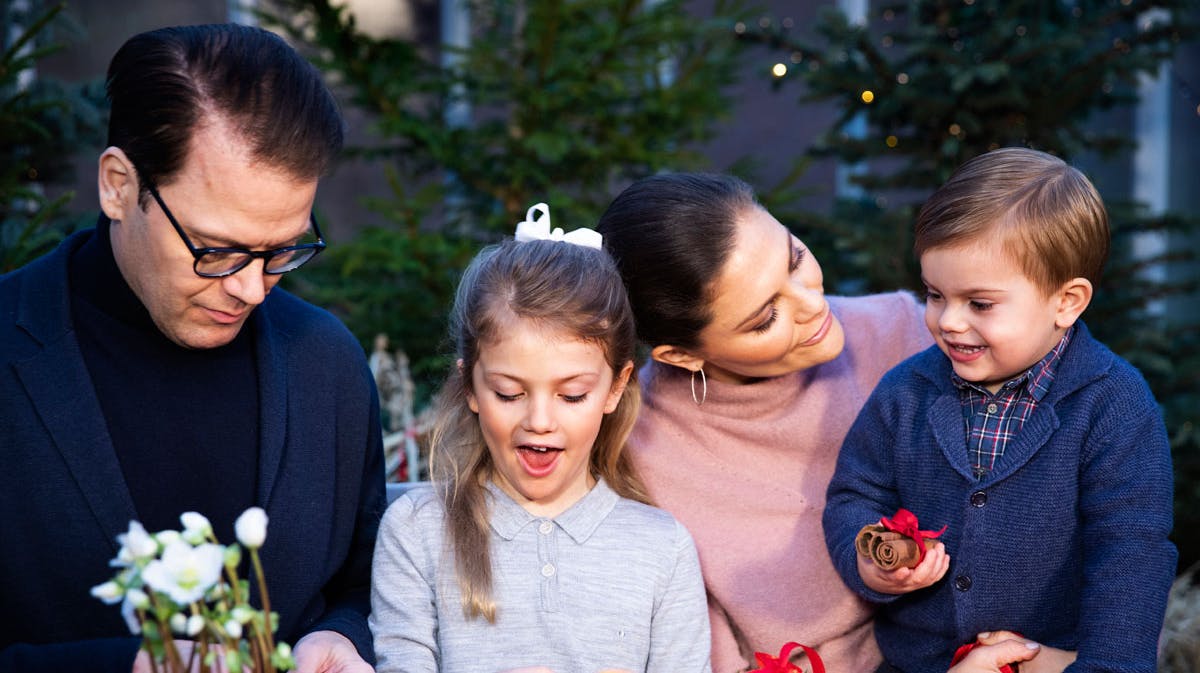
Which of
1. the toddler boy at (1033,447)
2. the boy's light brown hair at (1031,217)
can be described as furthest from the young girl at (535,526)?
the boy's light brown hair at (1031,217)

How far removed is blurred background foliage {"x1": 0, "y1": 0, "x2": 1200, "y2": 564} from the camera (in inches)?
180

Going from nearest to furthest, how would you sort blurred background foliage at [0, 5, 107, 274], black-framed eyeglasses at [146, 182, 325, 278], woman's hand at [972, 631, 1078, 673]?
black-framed eyeglasses at [146, 182, 325, 278] → woman's hand at [972, 631, 1078, 673] → blurred background foliage at [0, 5, 107, 274]

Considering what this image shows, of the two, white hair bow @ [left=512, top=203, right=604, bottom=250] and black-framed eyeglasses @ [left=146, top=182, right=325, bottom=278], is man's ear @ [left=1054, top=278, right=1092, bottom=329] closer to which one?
white hair bow @ [left=512, top=203, right=604, bottom=250]

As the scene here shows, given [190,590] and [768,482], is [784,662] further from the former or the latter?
[190,590]

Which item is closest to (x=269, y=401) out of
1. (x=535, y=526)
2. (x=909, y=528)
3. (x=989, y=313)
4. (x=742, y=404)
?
(x=535, y=526)

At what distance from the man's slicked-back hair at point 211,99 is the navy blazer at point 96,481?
1.29ft

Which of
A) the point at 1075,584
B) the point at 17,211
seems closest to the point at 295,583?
the point at 1075,584

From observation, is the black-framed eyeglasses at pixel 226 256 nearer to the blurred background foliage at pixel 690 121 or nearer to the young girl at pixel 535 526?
the young girl at pixel 535 526

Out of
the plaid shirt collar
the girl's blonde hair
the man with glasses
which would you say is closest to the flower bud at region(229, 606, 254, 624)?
the man with glasses

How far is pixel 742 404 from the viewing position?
2875mm

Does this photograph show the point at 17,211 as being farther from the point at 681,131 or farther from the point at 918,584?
the point at 918,584

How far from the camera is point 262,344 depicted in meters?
2.46

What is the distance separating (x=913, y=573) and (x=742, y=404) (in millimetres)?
724

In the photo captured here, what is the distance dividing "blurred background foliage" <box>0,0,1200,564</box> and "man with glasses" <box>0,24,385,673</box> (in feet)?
6.08
